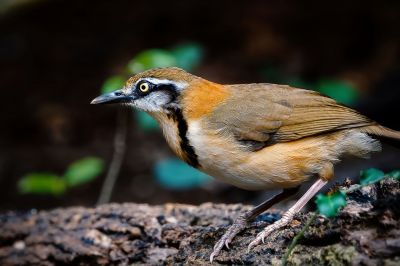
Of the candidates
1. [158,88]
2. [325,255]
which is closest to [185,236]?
[158,88]

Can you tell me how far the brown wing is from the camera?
5.23m

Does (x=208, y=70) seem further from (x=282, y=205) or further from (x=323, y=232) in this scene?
(x=323, y=232)

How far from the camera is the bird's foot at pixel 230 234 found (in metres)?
4.90

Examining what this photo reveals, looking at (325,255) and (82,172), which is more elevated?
(82,172)

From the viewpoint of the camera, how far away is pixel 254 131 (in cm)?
523

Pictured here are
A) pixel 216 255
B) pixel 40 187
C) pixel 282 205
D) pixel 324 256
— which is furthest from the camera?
pixel 282 205

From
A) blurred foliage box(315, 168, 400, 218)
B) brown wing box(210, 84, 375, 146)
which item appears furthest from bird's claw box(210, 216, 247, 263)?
blurred foliage box(315, 168, 400, 218)

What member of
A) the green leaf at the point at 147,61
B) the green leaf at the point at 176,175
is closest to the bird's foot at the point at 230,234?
the green leaf at the point at 147,61

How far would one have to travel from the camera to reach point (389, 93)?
29.0 feet

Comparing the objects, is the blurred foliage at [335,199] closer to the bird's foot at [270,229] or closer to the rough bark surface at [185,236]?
the rough bark surface at [185,236]

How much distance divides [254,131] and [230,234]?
78 cm

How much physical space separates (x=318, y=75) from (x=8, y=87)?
4835 millimetres

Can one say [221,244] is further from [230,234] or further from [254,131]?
[254,131]

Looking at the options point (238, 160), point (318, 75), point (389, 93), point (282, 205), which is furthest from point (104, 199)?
point (318, 75)
